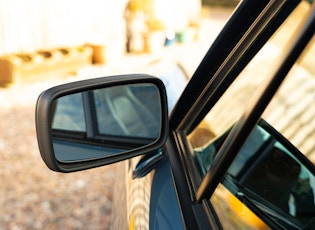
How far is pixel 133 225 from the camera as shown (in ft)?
4.54

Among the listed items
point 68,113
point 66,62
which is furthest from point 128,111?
point 66,62

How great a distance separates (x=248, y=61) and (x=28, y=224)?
2.79 metres

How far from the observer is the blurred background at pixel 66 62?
3596mm

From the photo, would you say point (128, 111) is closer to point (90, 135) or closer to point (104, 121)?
point (104, 121)

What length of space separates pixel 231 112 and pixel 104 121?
0.70 metres

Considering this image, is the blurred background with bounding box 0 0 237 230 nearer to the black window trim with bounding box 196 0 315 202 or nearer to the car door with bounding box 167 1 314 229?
the car door with bounding box 167 1 314 229

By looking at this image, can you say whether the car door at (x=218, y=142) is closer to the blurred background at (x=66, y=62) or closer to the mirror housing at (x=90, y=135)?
the mirror housing at (x=90, y=135)

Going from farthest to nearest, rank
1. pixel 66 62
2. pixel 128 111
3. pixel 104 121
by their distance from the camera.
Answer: pixel 66 62, pixel 128 111, pixel 104 121

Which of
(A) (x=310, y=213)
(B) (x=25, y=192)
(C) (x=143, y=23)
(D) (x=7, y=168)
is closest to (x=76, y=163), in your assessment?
(A) (x=310, y=213)

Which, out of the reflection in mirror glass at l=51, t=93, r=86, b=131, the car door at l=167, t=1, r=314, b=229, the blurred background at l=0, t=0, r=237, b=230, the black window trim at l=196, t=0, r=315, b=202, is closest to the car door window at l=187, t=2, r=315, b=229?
the car door at l=167, t=1, r=314, b=229

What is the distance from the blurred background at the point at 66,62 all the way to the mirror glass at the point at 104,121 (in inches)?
12.9

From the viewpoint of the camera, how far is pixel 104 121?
1.97 metres

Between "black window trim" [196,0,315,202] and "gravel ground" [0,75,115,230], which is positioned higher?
"black window trim" [196,0,315,202]

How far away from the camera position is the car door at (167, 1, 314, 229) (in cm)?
101
